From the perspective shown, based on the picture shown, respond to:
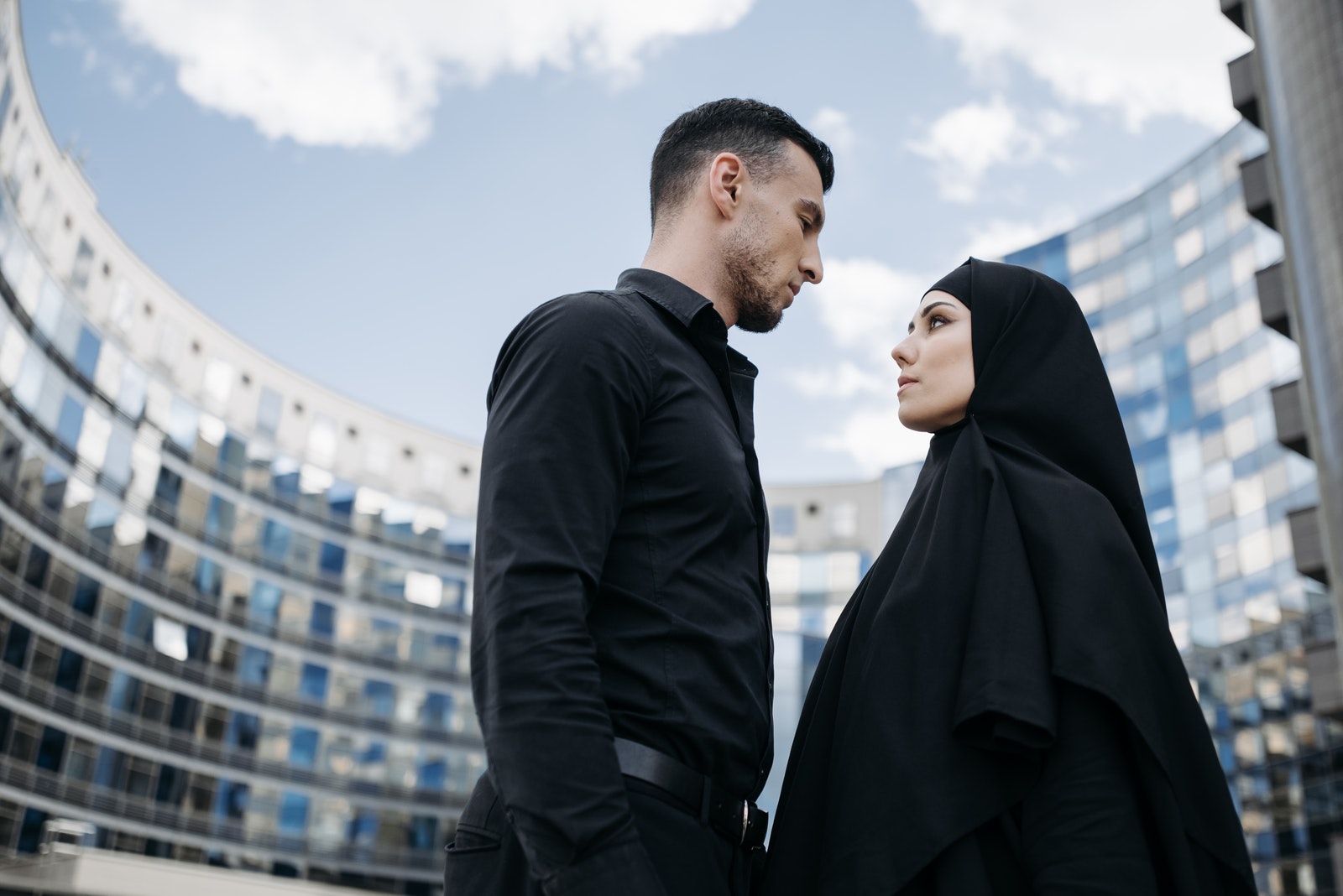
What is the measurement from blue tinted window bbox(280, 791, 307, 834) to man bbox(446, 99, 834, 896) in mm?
47807

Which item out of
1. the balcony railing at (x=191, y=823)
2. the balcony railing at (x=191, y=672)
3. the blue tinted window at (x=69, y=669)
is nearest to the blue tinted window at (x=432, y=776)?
the balcony railing at (x=191, y=672)

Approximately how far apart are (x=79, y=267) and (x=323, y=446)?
14.1 m

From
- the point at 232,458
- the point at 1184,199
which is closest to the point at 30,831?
the point at 232,458

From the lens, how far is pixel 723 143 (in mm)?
3438

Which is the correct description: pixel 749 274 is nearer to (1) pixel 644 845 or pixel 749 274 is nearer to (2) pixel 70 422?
(1) pixel 644 845

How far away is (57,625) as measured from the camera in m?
37.8

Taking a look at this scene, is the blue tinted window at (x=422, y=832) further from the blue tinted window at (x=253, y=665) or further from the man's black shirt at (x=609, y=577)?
the man's black shirt at (x=609, y=577)

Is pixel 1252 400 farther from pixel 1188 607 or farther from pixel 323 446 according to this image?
pixel 323 446

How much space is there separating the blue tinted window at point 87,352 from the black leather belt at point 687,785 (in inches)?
1634

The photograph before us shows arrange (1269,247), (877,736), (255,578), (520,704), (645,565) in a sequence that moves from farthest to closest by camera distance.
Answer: (255,578) < (1269,247) < (877,736) < (645,565) < (520,704)

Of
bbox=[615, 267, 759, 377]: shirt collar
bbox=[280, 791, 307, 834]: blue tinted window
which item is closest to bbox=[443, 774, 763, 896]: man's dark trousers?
bbox=[615, 267, 759, 377]: shirt collar

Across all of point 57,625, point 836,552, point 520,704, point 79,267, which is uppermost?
point 79,267

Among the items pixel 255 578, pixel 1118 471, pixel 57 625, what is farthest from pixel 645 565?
pixel 255 578

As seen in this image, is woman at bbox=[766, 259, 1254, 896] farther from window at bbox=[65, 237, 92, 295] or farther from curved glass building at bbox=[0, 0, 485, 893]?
window at bbox=[65, 237, 92, 295]
